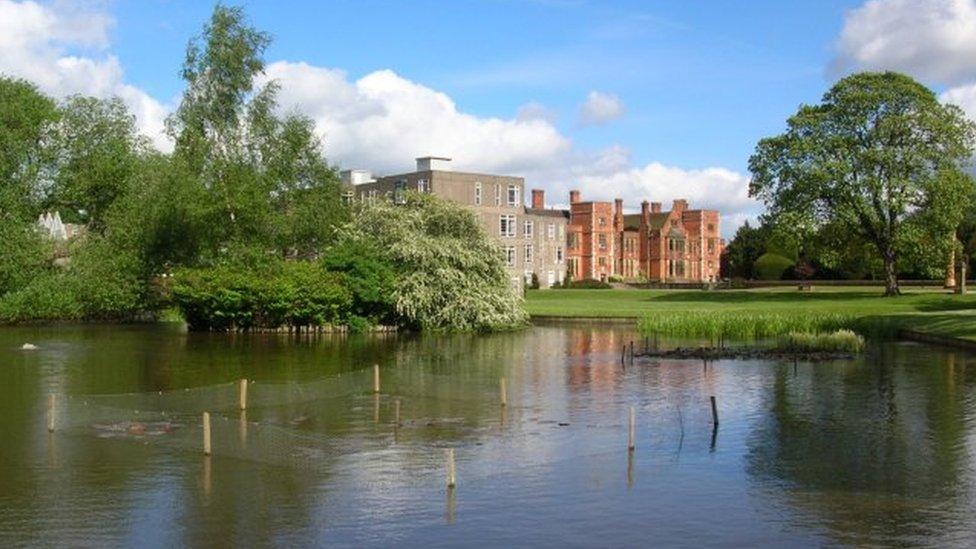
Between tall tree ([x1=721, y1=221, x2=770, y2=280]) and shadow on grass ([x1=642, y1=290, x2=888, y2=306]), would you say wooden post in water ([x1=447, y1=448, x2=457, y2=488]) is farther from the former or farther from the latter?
tall tree ([x1=721, y1=221, x2=770, y2=280])

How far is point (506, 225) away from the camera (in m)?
97.8

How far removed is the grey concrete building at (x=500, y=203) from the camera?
Result: 92750 mm

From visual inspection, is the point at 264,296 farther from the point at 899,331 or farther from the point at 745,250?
the point at 745,250

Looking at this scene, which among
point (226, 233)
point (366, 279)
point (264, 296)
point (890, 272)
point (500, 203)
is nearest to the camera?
point (264, 296)

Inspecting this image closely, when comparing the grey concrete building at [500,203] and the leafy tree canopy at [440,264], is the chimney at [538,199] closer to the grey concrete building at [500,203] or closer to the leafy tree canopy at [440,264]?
the grey concrete building at [500,203]

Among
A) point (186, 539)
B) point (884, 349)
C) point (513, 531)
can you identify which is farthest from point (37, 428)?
point (884, 349)

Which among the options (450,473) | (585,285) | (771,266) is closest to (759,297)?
(585,285)

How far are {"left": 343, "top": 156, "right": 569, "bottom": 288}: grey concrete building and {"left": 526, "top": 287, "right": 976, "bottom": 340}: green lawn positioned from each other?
9783 millimetres

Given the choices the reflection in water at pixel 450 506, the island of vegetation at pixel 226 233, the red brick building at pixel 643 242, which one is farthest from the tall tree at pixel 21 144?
the red brick building at pixel 643 242

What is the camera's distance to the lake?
47.8 ft

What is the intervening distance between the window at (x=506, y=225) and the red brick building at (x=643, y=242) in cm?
2426

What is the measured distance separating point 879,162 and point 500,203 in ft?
116

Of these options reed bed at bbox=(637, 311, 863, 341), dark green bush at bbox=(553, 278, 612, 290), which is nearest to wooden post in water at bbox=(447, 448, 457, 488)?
reed bed at bbox=(637, 311, 863, 341)

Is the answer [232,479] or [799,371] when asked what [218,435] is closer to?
[232,479]
